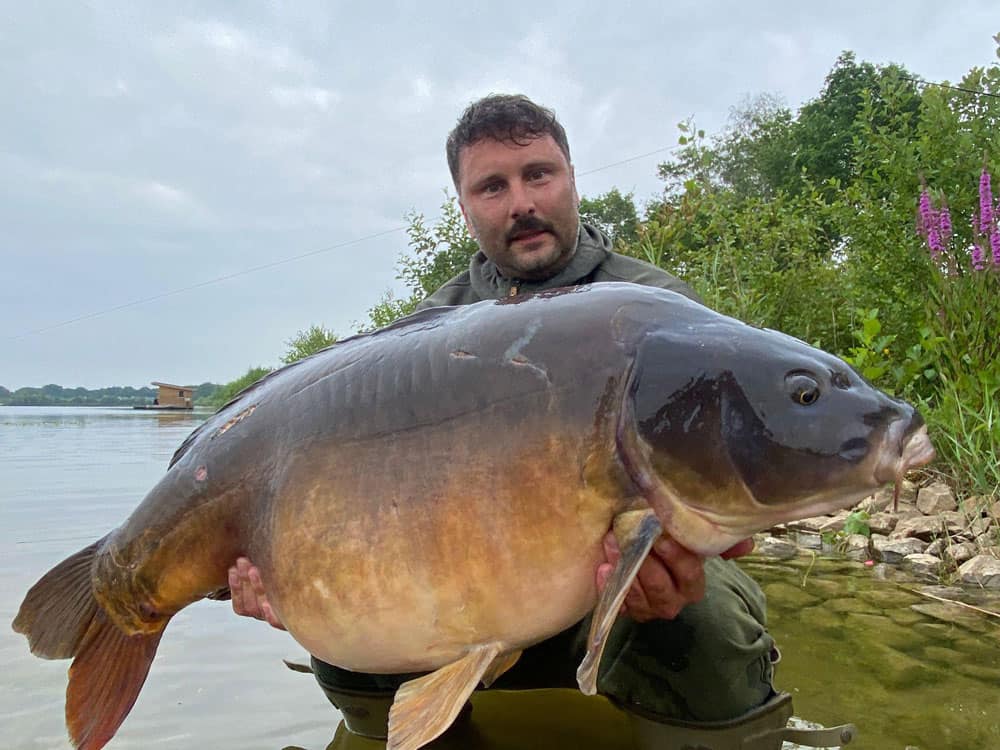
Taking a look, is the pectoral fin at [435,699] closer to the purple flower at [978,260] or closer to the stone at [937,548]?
the stone at [937,548]

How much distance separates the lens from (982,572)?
375 cm

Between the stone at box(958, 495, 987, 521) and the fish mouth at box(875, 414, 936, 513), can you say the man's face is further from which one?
the stone at box(958, 495, 987, 521)

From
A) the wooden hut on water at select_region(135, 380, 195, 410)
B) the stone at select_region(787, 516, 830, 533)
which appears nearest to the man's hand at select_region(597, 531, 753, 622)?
the stone at select_region(787, 516, 830, 533)

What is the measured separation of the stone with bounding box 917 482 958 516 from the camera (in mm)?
4652

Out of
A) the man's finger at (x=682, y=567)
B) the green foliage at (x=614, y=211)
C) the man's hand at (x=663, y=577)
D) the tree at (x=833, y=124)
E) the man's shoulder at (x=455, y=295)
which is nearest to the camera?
the man's hand at (x=663, y=577)

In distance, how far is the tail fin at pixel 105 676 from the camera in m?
2.10

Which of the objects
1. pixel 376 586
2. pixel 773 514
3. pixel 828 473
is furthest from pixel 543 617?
pixel 828 473

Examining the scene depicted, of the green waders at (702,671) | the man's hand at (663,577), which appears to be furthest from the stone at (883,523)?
the man's hand at (663,577)

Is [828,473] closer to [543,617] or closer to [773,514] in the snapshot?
[773,514]

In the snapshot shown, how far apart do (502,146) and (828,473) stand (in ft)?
6.61

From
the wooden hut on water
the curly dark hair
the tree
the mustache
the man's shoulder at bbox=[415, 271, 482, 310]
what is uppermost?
the tree

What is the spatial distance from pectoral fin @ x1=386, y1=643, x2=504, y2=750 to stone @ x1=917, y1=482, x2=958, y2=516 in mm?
3803

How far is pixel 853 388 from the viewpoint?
157 cm

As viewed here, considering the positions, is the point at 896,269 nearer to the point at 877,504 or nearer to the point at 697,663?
the point at 877,504
